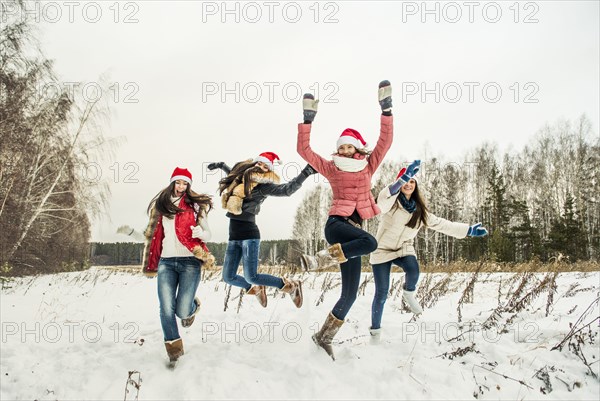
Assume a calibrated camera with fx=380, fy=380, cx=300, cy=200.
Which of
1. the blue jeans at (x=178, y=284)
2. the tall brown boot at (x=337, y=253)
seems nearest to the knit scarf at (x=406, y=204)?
the tall brown boot at (x=337, y=253)

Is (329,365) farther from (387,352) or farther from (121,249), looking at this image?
(121,249)

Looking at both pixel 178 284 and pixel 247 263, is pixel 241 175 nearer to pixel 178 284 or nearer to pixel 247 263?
pixel 247 263

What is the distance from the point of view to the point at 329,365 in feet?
11.6

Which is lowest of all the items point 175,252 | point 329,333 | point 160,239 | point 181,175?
point 329,333

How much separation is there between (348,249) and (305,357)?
44.4 inches

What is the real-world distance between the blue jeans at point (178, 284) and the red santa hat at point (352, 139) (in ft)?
6.44

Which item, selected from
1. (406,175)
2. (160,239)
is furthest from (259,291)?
(406,175)

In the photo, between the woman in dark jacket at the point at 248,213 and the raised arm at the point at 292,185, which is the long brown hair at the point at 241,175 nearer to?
the woman in dark jacket at the point at 248,213

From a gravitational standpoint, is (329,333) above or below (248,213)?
below

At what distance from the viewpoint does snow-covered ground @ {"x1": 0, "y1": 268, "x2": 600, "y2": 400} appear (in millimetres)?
3242

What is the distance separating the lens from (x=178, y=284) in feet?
12.7

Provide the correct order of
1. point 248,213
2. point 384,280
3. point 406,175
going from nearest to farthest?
point 406,175 → point 384,280 → point 248,213

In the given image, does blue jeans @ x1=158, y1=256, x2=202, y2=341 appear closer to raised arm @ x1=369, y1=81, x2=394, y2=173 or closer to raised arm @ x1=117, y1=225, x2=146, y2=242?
raised arm @ x1=117, y1=225, x2=146, y2=242

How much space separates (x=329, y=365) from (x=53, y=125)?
12.4 m
